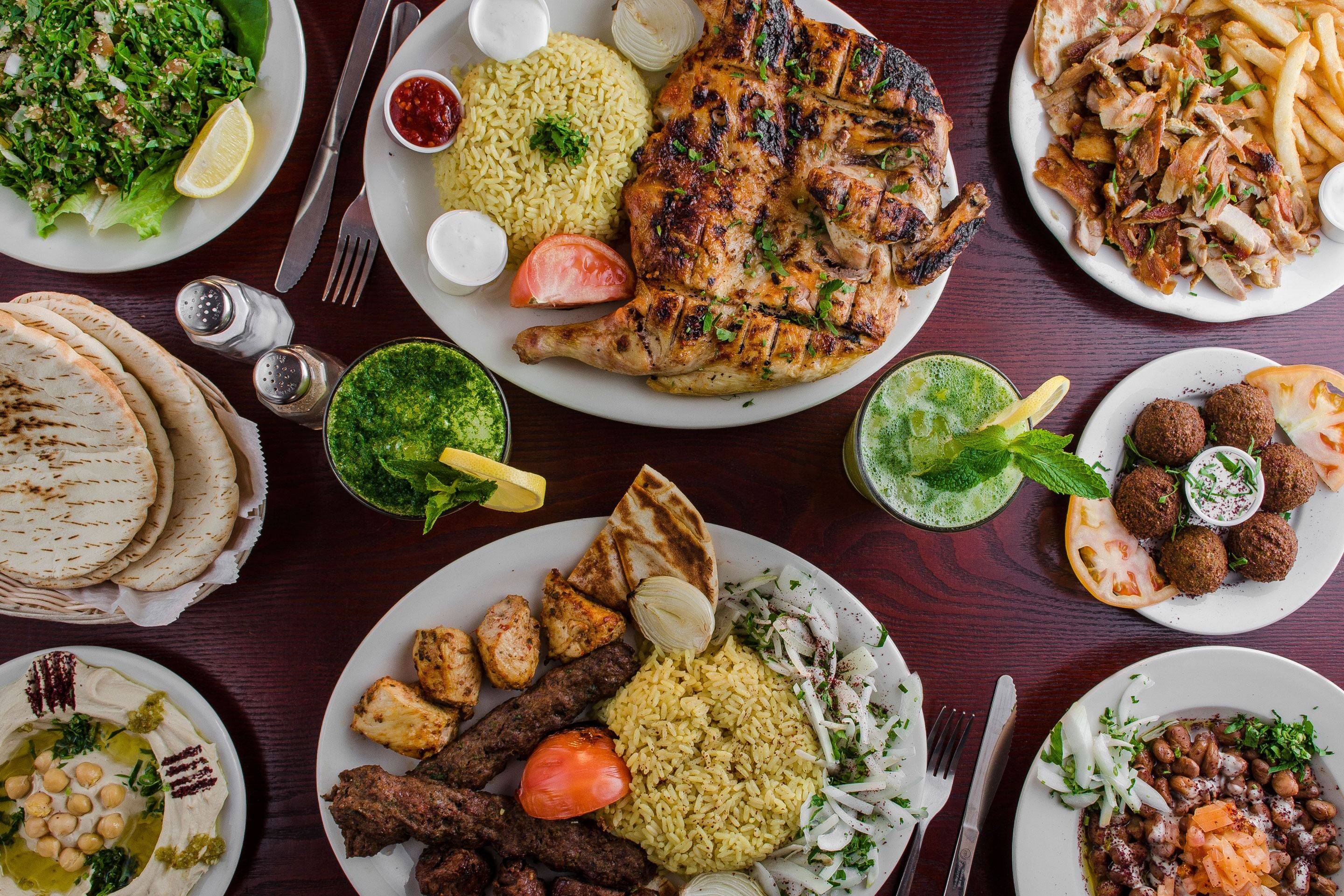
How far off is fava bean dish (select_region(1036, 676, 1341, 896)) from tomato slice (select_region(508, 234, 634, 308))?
2233 mm

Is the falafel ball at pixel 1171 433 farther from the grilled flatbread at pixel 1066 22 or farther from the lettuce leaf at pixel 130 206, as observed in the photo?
the lettuce leaf at pixel 130 206

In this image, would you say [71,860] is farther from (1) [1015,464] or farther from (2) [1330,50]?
(2) [1330,50]

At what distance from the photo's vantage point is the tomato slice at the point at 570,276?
2391 mm

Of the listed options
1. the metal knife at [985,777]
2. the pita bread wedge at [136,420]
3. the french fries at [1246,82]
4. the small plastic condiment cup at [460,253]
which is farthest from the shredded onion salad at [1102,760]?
the pita bread wedge at [136,420]

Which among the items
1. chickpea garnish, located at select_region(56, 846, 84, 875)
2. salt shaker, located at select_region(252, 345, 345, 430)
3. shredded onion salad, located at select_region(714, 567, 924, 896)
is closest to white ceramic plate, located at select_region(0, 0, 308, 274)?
salt shaker, located at select_region(252, 345, 345, 430)

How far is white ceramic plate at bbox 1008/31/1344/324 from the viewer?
271 centimetres

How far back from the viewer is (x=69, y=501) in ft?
7.16

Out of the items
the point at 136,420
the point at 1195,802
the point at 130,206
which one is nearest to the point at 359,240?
the point at 130,206

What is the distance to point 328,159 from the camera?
2.61 metres

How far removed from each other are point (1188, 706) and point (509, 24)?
11.1ft

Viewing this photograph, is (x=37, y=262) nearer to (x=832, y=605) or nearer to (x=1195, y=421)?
(x=832, y=605)

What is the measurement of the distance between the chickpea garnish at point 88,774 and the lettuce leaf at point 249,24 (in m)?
2.45

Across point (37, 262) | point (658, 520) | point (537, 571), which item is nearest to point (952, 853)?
point (658, 520)

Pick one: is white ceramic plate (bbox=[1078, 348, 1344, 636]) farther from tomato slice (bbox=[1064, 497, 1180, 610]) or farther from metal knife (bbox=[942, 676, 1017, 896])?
metal knife (bbox=[942, 676, 1017, 896])
